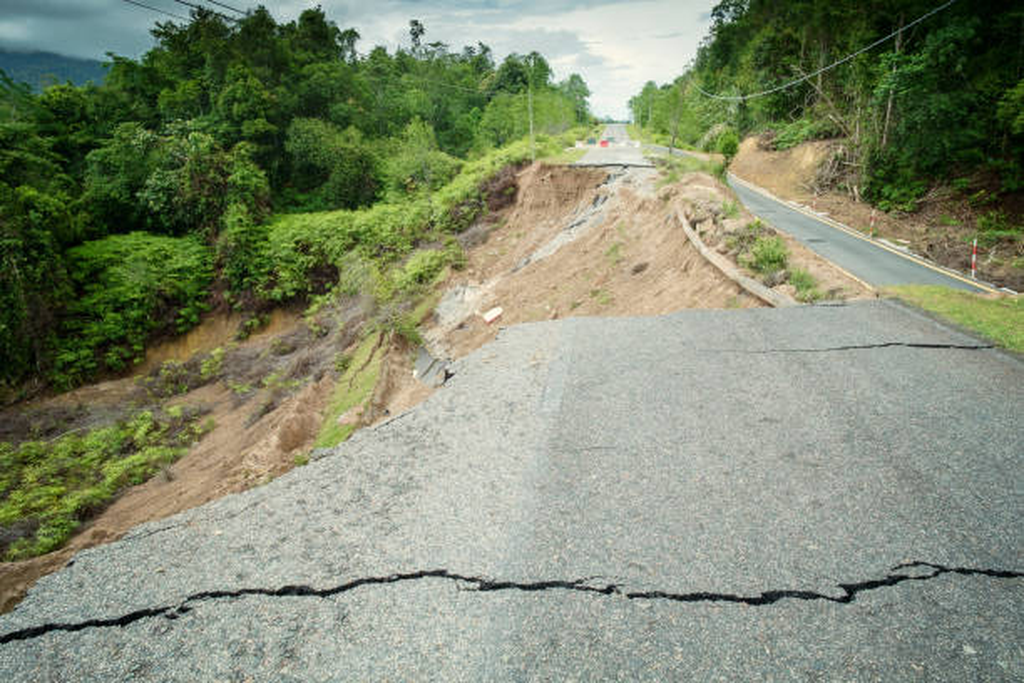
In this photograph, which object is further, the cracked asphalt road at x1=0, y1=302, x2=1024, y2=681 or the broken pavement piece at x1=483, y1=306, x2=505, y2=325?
the broken pavement piece at x1=483, y1=306, x2=505, y2=325

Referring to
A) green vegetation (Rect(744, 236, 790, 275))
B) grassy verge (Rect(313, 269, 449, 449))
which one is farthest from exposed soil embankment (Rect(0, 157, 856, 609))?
green vegetation (Rect(744, 236, 790, 275))

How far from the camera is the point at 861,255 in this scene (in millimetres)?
12375

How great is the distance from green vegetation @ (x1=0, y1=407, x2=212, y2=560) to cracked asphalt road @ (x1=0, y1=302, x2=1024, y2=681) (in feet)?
18.1

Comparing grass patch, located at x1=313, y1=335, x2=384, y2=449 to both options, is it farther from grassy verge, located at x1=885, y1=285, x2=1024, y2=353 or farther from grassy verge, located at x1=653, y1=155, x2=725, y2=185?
grassy verge, located at x1=653, y1=155, x2=725, y2=185

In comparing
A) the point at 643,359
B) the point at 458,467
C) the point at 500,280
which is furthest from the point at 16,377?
the point at 643,359

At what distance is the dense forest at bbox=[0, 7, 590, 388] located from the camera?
16969 millimetres

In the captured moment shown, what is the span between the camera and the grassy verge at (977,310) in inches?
246

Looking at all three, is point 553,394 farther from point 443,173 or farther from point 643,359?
point 443,173

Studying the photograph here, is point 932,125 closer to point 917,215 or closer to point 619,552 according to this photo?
point 917,215

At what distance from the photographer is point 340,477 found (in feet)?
16.9

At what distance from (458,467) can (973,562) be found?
4.12 metres

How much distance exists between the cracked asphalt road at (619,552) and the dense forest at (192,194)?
1330 centimetres

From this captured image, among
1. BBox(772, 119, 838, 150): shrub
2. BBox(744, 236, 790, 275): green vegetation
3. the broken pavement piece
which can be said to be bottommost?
the broken pavement piece

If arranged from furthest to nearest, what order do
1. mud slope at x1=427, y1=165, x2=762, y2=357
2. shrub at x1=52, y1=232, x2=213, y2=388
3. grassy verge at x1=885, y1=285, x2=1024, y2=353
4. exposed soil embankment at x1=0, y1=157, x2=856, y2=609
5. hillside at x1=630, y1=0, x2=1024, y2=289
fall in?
1. shrub at x1=52, y1=232, x2=213, y2=388
2. hillside at x1=630, y1=0, x2=1024, y2=289
3. mud slope at x1=427, y1=165, x2=762, y2=357
4. exposed soil embankment at x1=0, y1=157, x2=856, y2=609
5. grassy verge at x1=885, y1=285, x2=1024, y2=353
